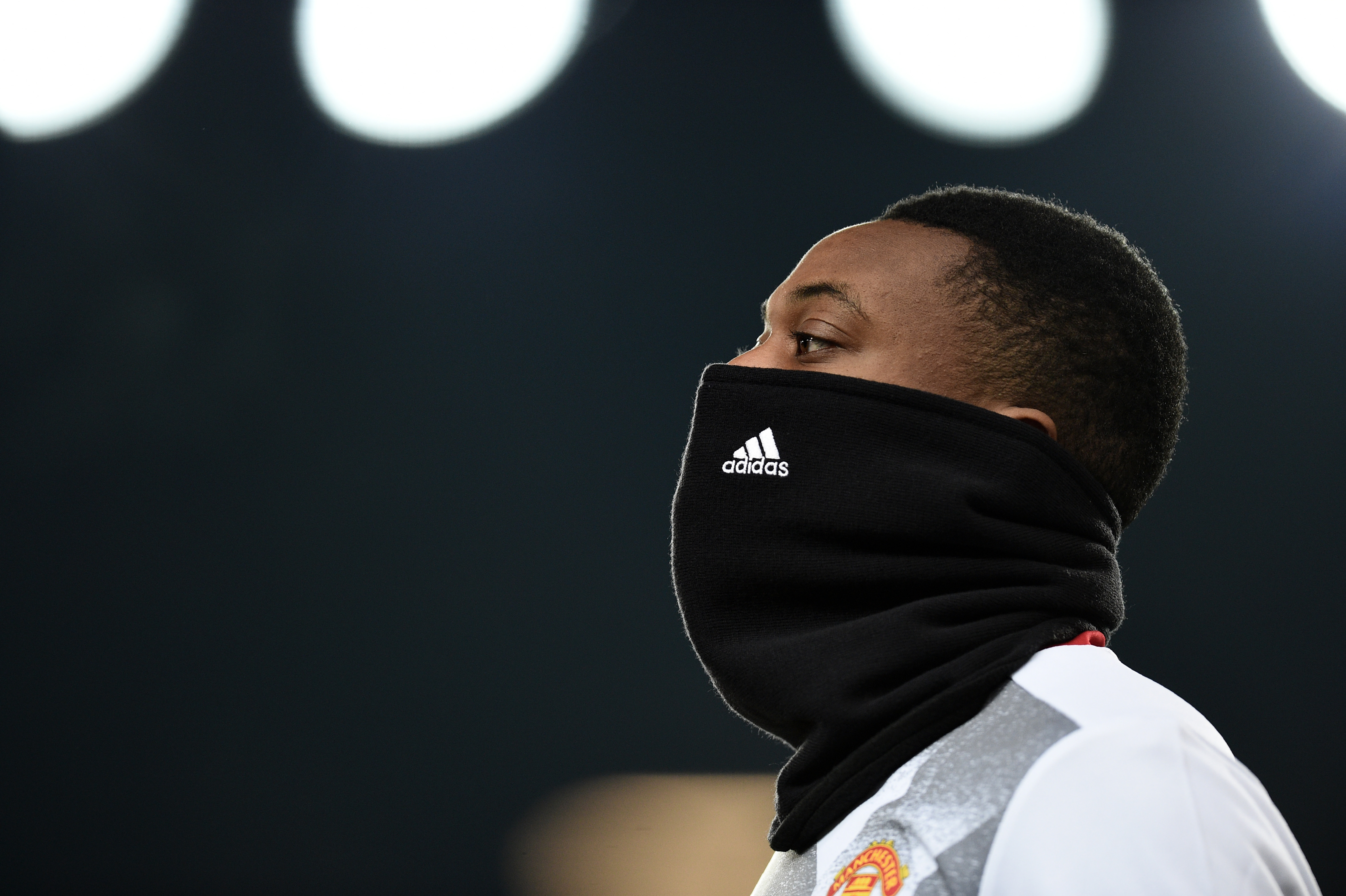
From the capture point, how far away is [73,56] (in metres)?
1.98

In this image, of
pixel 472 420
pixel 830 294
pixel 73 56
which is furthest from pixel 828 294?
pixel 73 56

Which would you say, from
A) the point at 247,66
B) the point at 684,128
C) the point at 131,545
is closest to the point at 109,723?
the point at 131,545

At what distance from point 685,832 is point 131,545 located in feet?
3.70

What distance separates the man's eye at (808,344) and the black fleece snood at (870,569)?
0.03 meters

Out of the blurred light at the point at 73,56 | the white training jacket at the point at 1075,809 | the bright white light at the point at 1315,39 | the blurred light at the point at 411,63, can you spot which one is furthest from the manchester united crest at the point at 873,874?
the bright white light at the point at 1315,39

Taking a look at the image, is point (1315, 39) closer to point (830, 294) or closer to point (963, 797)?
point (830, 294)

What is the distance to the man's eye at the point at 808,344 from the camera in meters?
0.76

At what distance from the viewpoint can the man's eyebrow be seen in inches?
29.5

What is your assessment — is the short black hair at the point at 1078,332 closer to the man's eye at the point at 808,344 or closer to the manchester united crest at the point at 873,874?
the man's eye at the point at 808,344

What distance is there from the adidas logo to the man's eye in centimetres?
7

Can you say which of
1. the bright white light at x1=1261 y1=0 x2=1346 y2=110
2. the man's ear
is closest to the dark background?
the bright white light at x1=1261 y1=0 x2=1346 y2=110

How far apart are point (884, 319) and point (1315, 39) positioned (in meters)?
1.92

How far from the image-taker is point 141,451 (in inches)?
74.9

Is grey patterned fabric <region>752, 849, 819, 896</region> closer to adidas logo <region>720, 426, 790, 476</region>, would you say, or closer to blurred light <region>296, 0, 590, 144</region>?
adidas logo <region>720, 426, 790, 476</region>
